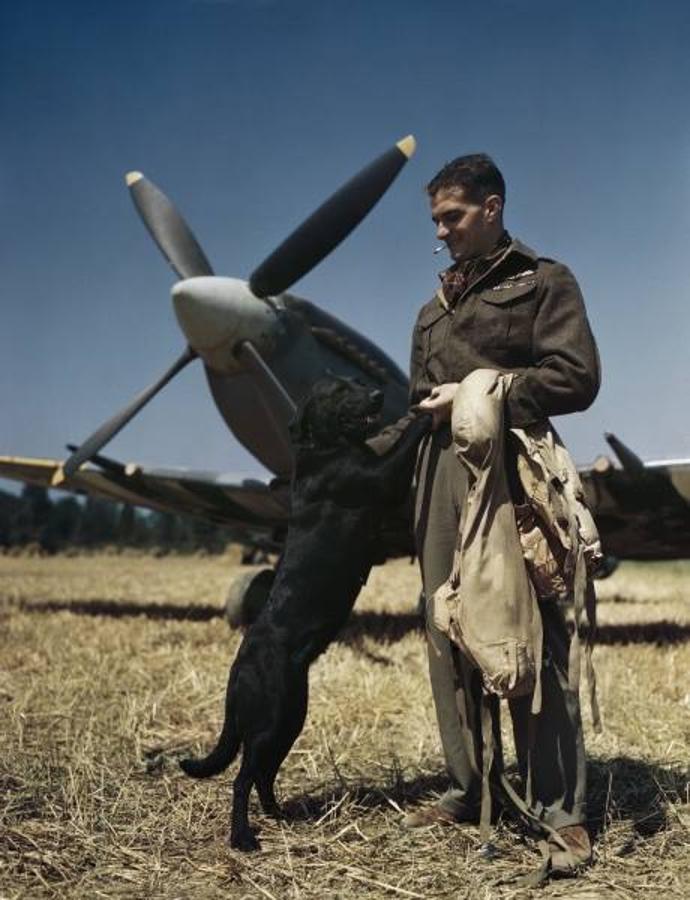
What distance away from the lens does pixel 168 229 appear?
870 centimetres

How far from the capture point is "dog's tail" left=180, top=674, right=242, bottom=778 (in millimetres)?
2982

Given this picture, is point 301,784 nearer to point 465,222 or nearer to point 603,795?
point 603,795

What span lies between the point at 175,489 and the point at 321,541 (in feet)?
24.0

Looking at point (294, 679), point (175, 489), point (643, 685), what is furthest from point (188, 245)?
point (294, 679)

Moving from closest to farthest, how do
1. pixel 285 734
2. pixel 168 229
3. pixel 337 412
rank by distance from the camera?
pixel 285 734, pixel 337 412, pixel 168 229

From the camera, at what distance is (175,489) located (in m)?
10.1

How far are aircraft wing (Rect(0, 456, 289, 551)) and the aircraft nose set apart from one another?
1.56 metres

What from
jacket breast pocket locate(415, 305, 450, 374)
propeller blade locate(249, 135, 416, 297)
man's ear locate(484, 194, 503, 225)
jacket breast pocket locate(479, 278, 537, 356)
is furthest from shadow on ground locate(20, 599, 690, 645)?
man's ear locate(484, 194, 503, 225)

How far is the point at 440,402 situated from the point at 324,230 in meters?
4.93

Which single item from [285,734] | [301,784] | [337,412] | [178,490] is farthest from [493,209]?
[178,490]

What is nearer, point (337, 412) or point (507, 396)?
point (507, 396)

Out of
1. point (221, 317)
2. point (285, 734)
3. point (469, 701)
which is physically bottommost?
point (285, 734)

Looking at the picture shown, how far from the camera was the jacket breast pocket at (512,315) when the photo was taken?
2.81 metres

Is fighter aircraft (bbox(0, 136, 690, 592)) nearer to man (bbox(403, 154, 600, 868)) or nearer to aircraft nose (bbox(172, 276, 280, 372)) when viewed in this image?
aircraft nose (bbox(172, 276, 280, 372))
